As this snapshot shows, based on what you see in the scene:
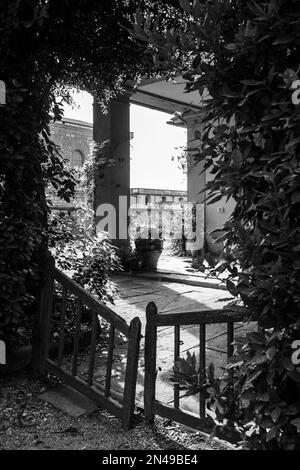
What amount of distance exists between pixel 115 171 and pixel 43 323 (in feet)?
18.6

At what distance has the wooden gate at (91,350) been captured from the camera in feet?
9.09

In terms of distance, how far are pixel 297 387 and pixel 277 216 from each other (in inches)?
27.1

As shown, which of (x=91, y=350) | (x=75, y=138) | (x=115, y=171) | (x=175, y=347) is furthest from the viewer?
(x=75, y=138)

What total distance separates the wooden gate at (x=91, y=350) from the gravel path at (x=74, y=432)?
0.36 feet

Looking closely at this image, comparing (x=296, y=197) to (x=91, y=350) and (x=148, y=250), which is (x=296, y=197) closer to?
(x=91, y=350)

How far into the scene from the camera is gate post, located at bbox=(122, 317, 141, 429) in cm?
275

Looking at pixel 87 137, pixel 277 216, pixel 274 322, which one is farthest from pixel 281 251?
pixel 87 137

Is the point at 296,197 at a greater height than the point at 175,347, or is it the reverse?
the point at 296,197

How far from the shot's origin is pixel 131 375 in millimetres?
2771

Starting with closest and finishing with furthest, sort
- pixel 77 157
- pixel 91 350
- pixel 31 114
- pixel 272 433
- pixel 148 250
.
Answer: pixel 272 433
pixel 91 350
pixel 31 114
pixel 148 250
pixel 77 157

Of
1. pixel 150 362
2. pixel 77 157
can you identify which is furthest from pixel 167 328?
pixel 77 157

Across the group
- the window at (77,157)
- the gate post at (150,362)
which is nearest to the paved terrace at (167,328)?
the gate post at (150,362)

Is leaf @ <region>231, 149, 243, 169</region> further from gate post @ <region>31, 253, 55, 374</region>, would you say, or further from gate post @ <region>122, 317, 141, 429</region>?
gate post @ <region>31, 253, 55, 374</region>
